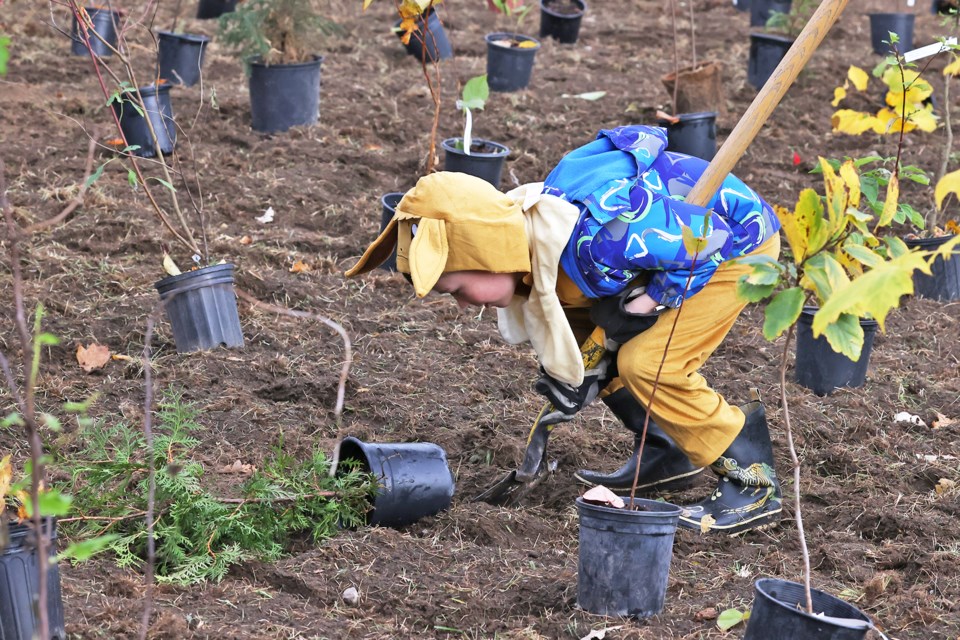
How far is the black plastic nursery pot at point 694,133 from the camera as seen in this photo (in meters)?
5.99

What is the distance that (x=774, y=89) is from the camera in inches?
102

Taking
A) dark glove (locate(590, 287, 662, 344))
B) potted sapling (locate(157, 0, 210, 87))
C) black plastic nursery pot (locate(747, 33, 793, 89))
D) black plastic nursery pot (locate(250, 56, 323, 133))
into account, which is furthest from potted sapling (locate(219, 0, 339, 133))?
dark glove (locate(590, 287, 662, 344))

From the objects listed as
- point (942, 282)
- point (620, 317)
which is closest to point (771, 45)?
point (942, 282)

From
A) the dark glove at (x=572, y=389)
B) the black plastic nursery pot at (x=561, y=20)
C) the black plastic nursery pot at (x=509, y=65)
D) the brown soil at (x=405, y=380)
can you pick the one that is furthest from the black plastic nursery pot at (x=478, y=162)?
the black plastic nursery pot at (x=561, y=20)

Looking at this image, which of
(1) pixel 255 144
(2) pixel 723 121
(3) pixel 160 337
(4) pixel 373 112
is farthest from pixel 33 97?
(2) pixel 723 121

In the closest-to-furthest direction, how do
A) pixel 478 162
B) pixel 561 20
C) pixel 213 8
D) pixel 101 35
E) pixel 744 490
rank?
pixel 744 490, pixel 478 162, pixel 101 35, pixel 561 20, pixel 213 8

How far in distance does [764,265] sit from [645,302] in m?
0.79

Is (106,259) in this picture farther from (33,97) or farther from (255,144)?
(33,97)

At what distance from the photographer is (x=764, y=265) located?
2.05 metres

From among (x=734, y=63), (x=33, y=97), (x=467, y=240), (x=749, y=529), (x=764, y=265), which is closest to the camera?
(x=764, y=265)

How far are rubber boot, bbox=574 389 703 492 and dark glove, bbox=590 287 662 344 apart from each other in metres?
0.41

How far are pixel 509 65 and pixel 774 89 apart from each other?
16.4 ft

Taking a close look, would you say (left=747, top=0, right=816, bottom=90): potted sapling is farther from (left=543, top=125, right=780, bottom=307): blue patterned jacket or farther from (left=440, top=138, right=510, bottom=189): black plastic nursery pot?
(left=543, top=125, right=780, bottom=307): blue patterned jacket

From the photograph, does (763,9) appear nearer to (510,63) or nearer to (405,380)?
(510,63)
